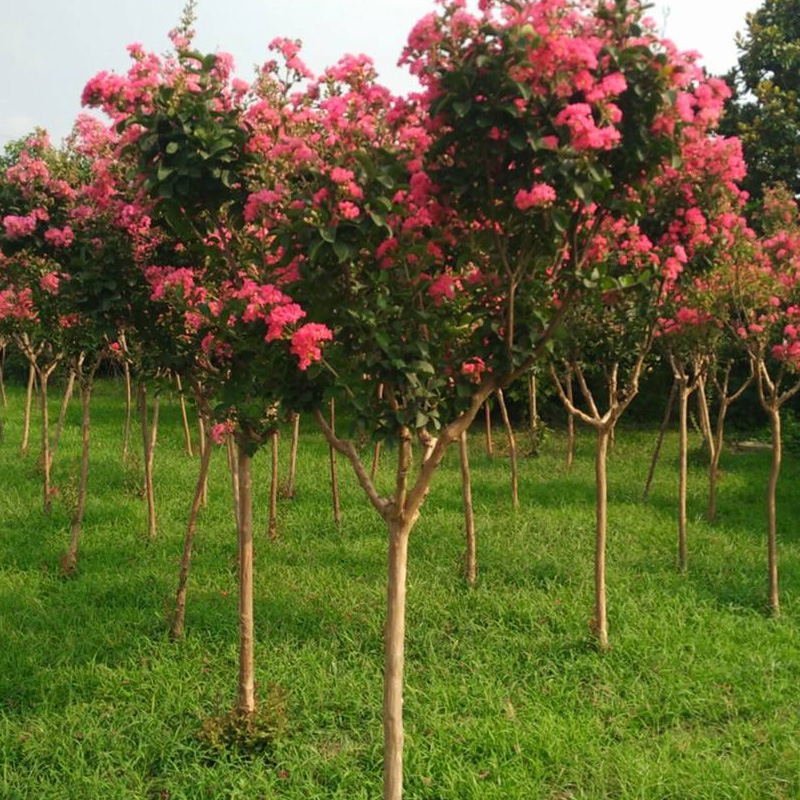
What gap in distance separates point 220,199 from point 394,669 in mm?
1866

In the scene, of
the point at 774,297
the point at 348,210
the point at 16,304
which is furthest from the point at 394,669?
the point at 16,304

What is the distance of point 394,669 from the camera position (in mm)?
3213

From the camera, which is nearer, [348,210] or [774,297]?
[348,210]

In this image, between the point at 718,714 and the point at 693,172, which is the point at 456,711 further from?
the point at 693,172

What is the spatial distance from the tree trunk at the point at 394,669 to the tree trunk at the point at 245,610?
1.02 m

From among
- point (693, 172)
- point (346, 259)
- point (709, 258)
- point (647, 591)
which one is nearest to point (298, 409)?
point (346, 259)

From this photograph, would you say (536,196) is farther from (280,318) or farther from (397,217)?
(280,318)

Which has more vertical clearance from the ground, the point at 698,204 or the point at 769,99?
the point at 769,99

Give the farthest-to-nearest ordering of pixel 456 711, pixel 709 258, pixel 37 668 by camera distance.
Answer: pixel 37 668, pixel 456 711, pixel 709 258

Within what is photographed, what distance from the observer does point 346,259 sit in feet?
8.60

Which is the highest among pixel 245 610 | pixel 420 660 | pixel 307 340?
pixel 307 340

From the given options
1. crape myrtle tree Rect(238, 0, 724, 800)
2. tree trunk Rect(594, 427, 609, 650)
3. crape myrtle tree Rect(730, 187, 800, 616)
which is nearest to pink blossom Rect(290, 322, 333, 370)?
crape myrtle tree Rect(238, 0, 724, 800)

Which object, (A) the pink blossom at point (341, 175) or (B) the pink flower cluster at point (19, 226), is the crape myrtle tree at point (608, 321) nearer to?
(A) the pink blossom at point (341, 175)

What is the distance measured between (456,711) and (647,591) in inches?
82.9
